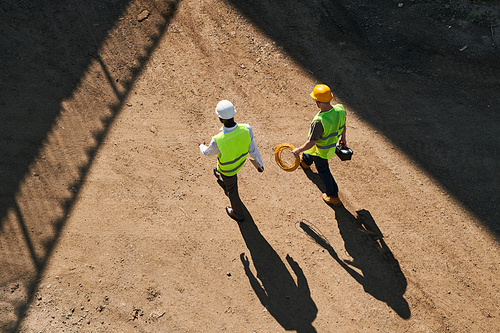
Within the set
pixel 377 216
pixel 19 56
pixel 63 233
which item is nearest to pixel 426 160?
pixel 377 216

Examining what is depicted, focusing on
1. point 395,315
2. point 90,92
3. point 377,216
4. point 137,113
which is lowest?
point 395,315

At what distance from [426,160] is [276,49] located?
413 cm

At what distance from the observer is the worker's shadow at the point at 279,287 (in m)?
5.02

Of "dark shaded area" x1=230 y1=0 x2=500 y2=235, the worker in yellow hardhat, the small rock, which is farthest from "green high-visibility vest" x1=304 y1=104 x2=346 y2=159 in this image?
the small rock

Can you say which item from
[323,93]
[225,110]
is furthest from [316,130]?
[225,110]

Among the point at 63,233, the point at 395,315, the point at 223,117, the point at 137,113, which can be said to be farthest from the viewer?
the point at 137,113

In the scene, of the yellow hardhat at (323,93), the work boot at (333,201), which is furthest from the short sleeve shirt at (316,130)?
the work boot at (333,201)

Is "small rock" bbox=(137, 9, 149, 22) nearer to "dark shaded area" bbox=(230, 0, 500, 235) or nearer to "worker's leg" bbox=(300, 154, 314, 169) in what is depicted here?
"dark shaded area" bbox=(230, 0, 500, 235)

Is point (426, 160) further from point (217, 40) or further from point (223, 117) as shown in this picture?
point (217, 40)

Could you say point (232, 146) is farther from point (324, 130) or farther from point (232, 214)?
point (232, 214)

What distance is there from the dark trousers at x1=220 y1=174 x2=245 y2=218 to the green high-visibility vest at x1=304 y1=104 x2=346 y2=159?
1474 millimetres

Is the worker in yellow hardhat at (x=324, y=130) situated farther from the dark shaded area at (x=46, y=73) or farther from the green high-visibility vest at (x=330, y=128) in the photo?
the dark shaded area at (x=46, y=73)

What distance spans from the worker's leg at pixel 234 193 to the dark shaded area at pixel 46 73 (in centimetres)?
298

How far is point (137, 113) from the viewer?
6.67 metres
